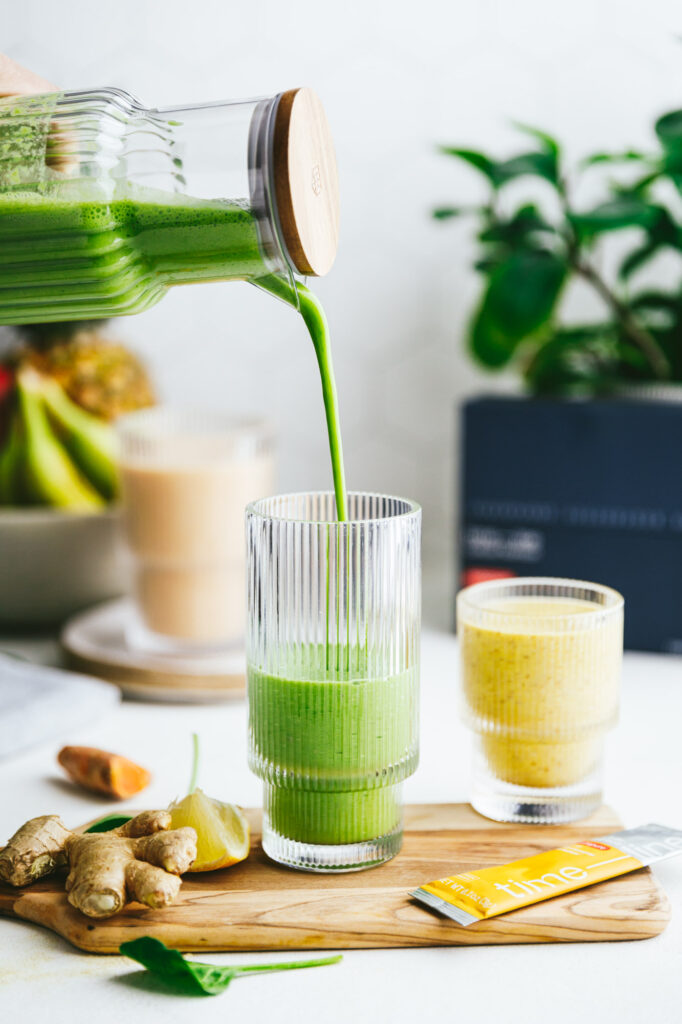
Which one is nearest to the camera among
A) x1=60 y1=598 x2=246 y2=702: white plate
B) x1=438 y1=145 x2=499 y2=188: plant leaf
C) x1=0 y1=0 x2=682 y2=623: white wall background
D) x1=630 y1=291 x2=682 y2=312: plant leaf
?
x1=60 y1=598 x2=246 y2=702: white plate

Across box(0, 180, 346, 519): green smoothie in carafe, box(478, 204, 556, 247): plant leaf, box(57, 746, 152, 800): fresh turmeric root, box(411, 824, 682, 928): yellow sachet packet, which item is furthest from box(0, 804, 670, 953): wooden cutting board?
box(478, 204, 556, 247): plant leaf

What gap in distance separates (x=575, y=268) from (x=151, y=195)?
701 millimetres

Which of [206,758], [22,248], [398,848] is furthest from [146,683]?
[22,248]

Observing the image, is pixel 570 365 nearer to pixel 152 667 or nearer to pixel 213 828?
pixel 152 667

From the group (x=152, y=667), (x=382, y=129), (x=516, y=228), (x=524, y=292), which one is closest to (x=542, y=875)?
(x=152, y=667)

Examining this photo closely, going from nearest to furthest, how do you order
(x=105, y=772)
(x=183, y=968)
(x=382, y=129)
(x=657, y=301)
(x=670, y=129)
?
1. (x=183, y=968)
2. (x=105, y=772)
3. (x=670, y=129)
4. (x=657, y=301)
5. (x=382, y=129)

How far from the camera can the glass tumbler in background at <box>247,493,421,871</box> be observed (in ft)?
2.45

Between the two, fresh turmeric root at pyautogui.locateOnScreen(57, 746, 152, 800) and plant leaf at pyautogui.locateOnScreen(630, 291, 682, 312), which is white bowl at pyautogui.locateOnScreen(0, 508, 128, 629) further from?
plant leaf at pyautogui.locateOnScreen(630, 291, 682, 312)

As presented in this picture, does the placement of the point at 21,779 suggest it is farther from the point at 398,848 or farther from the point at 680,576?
the point at 680,576

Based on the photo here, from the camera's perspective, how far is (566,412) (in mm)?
1249

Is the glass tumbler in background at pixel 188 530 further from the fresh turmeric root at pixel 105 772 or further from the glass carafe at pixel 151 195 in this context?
the glass carafe at pixel 151 195

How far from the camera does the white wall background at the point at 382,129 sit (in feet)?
4.85

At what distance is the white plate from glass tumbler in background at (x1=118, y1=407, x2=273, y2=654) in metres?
0.03

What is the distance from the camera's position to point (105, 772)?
0.89m
